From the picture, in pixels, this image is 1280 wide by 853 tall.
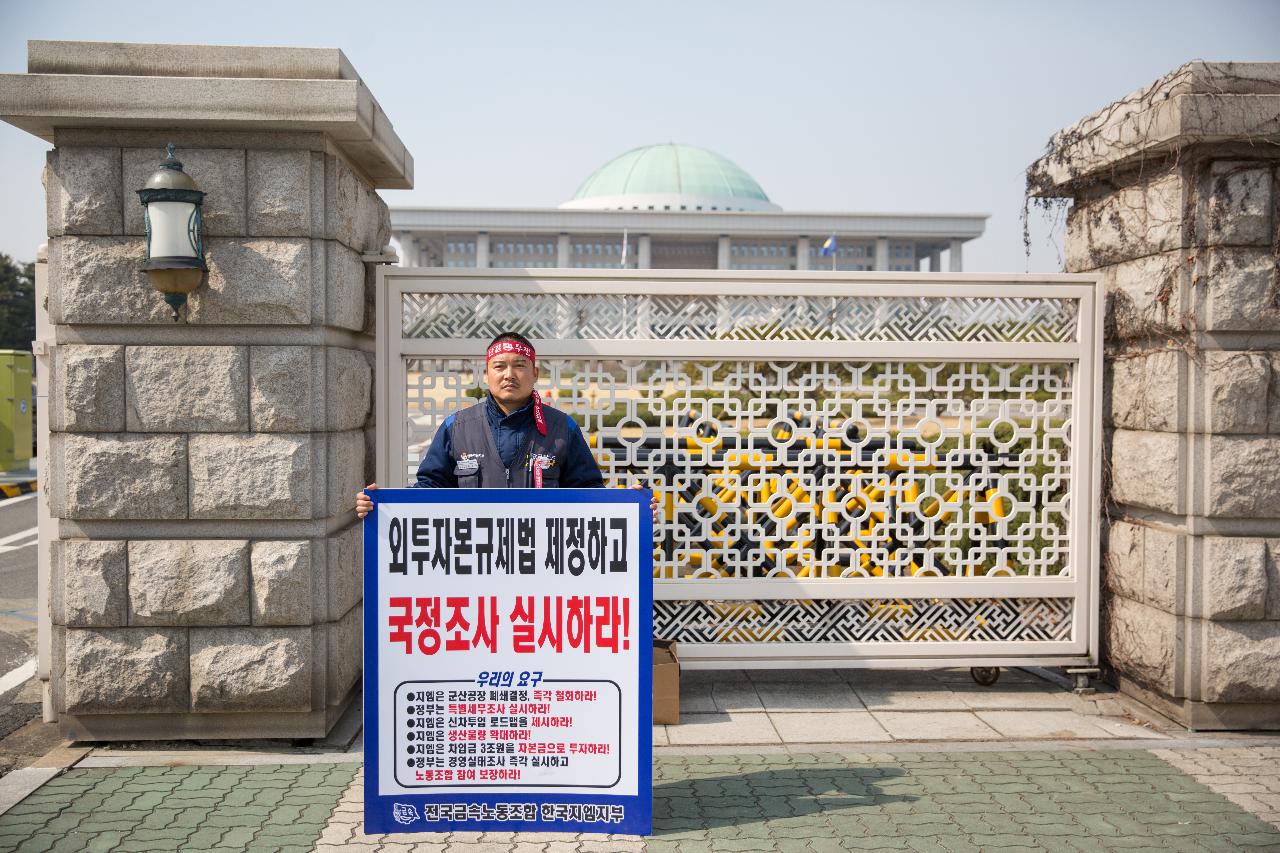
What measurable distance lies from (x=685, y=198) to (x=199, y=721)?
222 feet

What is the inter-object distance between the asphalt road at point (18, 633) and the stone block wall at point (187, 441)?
31 centimetres

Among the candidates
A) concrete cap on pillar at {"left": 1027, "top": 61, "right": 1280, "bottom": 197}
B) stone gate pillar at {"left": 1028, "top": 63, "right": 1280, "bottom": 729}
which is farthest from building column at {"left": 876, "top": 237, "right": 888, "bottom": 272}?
stone gate pillar at {"left": 1028, "top": 63, "right": 1280, "bottom": 729}

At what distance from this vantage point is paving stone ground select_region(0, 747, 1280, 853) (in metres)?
3.51

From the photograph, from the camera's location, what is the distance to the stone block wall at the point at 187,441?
14.2ft

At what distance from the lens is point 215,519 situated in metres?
4.38

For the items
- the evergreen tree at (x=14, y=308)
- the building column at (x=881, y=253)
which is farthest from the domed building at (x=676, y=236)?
the evergreen tree at (x=14, y=308)

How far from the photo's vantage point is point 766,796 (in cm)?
393

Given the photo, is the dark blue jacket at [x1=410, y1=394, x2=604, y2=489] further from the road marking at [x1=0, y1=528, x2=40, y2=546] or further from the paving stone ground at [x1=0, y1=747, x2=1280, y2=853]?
the road marking at [x1=0, y1=528, x2=40, y2=546]

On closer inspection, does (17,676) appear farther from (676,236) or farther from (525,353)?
(676,236)

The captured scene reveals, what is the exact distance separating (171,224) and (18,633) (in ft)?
13.4

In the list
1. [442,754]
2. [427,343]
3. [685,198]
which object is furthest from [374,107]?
[685,198]

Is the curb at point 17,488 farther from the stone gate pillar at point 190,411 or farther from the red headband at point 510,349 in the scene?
the red headband at point 510,349

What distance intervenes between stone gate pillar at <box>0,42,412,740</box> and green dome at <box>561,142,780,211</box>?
65.0 metres

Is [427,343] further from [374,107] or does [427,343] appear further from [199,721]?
[199,721]
